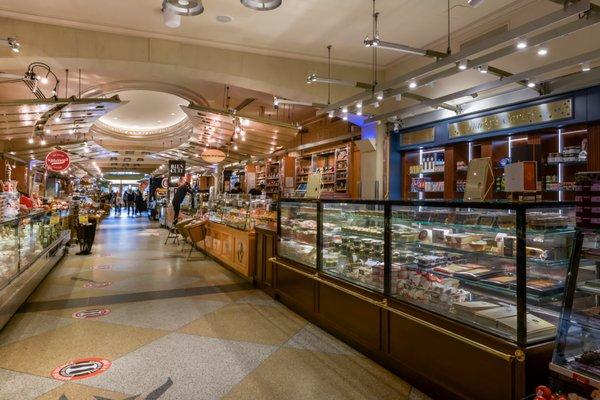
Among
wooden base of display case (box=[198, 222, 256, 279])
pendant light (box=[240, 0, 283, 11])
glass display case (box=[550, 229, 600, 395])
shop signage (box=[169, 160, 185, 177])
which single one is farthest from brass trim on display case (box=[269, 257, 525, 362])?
shop signage (box=[169, 160, 185, 177])

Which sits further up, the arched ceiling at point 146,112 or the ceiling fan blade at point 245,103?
the arched ceiling at point 146,112

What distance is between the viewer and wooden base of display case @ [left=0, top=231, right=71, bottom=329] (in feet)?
13.7

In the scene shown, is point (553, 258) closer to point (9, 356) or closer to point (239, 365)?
point (239, 365)

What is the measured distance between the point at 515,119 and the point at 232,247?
504 centimetres

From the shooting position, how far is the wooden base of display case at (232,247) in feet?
20.7

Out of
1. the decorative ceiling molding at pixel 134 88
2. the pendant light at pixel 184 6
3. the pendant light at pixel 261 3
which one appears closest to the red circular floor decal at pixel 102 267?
the decorative ceiling molding at pixel 134 88

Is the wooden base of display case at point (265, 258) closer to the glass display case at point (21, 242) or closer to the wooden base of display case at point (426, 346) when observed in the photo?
the wooden base of display case at point (426, 346)

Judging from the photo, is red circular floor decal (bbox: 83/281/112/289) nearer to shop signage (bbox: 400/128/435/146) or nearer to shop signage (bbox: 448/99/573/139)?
shop signage (bbox: 400/128/435/146)

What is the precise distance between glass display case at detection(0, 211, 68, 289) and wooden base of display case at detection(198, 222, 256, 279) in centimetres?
303

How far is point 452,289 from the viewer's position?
2959mm

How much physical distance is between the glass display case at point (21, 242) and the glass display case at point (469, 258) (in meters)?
3.83

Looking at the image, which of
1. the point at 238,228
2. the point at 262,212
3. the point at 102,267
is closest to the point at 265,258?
the point at 262,212

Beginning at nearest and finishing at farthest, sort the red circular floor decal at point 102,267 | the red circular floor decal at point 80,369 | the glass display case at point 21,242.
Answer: the red circular floor decal at point 80,369 < the glass display case at point 21,242 < the red circular floor decal at point 102,267

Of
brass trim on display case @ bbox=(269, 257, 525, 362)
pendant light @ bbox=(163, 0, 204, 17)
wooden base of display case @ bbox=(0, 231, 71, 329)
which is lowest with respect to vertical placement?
wooden base of display case @ bbox=(0, 231, 71, 329)
